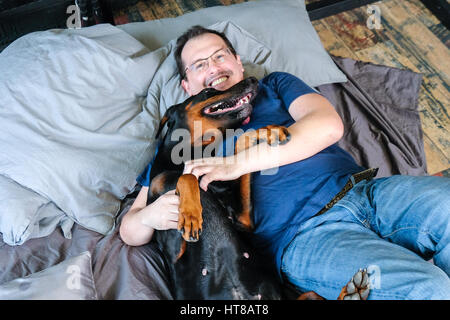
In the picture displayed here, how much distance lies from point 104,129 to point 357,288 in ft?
3.86

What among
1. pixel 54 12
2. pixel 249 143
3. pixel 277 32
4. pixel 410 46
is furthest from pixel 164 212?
pixel 410 46

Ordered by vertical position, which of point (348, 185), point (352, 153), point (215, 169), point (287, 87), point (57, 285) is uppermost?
point (287, 87)

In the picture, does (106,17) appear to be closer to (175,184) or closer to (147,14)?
(147,14)

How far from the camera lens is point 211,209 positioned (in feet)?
4.59

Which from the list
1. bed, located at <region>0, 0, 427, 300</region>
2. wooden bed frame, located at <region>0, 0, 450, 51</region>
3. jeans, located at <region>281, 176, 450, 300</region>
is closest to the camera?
jeans, located at <region>281, 176, 450, 300</region>

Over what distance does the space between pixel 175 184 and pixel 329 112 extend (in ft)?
1.98

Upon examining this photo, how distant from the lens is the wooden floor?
2.44 metres

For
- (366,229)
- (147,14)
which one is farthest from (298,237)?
(147,14)

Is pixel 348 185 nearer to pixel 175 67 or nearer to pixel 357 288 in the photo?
pixel 357 288

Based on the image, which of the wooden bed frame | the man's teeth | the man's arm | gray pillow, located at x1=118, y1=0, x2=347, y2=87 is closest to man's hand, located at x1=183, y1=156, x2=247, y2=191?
the man's arm

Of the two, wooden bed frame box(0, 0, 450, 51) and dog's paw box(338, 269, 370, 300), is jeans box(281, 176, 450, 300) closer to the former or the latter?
dog's paw box(338, 269, 370, 300)

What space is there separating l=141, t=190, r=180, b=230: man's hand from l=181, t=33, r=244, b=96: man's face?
0.52 metres

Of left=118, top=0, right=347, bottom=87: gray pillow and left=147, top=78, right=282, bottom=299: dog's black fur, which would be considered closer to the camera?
left=147, top=78, right=282, bottom=299: dog's black fur
